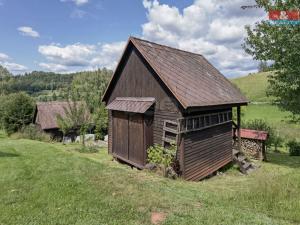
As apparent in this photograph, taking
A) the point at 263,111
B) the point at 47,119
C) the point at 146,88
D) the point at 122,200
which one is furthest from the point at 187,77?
the point at 263,111

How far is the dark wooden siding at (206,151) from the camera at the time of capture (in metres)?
11.0

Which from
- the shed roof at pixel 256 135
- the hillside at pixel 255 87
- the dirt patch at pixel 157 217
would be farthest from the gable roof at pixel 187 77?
the hillside at pixel 255 87

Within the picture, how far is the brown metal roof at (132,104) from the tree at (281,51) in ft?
24.2

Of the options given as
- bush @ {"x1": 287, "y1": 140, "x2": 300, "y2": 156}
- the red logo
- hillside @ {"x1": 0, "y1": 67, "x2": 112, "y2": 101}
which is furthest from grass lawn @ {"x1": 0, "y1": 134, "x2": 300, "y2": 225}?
hillside @ {"x1": 0, "y1": 67, "x2": 112, "y2": 101}

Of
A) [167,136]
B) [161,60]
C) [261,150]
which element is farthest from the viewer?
[261,150]

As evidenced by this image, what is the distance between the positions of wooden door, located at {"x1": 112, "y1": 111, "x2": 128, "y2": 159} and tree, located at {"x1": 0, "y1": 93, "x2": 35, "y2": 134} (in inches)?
1032

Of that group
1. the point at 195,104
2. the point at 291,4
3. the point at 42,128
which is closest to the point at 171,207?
the point at 195,104

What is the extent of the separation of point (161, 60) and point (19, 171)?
7.81 m

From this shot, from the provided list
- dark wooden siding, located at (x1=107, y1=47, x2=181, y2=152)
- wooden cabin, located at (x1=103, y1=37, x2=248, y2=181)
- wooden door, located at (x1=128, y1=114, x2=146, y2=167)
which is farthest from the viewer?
wooden door, located at (x1=128, y1=114, x2=146, y2=167)

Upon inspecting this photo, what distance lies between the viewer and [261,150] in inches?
754

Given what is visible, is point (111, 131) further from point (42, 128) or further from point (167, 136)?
point (42, 128)

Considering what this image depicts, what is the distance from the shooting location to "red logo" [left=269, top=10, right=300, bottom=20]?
1277 cm

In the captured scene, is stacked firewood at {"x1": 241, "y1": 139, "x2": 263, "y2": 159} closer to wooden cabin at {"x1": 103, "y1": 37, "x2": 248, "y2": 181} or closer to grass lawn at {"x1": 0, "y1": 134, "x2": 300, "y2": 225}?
wooden cabin at {"x1": 103, "y1": 37, "x2": 248, "y2": 181}

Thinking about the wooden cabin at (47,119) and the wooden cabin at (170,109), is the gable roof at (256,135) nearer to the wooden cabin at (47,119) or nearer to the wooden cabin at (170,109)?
the wooden cabin at (170,109)
